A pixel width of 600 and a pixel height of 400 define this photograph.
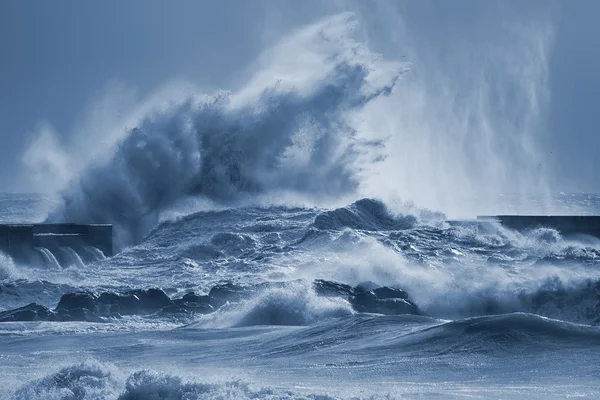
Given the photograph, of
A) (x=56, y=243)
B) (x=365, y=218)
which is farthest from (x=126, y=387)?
(x=365, y=218)

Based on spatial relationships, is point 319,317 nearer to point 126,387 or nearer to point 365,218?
point 126,387

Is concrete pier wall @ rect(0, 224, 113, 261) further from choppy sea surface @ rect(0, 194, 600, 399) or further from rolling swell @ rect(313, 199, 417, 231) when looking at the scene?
rolling swell @ rect(313, 199, 417, 231)

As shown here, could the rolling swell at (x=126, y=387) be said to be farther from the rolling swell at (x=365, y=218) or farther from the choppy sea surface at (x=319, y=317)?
the rolling swell at (x=365, y=218)

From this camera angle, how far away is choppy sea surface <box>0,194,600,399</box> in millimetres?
8086

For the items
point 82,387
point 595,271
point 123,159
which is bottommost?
point 82,387

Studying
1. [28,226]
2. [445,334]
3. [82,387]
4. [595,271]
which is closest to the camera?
[82,387]

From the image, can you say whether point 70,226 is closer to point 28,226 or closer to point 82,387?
point 28,226

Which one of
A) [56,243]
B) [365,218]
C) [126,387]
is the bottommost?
[126,387]

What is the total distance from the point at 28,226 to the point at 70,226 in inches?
56.2

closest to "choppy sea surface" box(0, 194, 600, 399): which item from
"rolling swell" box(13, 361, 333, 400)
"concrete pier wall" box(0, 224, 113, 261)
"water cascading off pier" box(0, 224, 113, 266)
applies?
"rolling swell" box(13, 361, 333, 400)

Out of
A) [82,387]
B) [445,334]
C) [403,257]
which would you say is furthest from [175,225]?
[82,387]

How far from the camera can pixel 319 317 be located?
1297cm

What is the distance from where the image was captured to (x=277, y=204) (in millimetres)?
25281

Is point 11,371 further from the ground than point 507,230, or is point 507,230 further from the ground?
point 507,230
